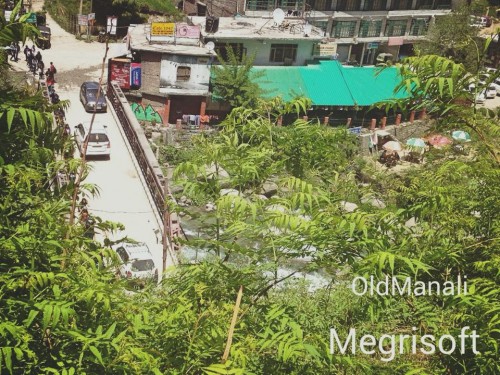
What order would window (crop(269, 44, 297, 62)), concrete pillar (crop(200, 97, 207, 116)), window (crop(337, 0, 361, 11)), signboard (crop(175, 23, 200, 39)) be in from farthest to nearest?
window (crop(337, 0, 361, 11)), window (crop(269, 44, 297, 62)), concrete pillar (crop(200, 97, 207, 116)), signboard (crop(175, 23, 200, 39))

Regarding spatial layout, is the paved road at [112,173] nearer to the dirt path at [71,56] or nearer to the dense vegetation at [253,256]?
the dirt path at [71,56]

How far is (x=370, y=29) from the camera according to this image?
4653cm

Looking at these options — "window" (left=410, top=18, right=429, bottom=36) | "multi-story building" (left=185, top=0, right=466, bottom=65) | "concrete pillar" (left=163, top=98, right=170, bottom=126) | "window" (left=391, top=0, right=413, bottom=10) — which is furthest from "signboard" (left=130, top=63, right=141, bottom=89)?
"window" (left=410, top=18, right=429, bottom=36)

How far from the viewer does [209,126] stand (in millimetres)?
36094

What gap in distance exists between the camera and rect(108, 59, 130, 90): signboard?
114ft

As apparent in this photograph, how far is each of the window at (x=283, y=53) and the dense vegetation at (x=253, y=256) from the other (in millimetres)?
33304

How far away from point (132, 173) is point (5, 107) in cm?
2245

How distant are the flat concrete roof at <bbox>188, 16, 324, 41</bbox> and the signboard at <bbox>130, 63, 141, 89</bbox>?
4.50 meters

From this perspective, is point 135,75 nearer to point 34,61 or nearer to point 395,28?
point 34,61

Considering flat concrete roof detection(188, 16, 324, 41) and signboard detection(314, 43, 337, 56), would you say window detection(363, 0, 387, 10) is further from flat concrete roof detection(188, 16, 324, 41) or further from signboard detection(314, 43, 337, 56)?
signboard detection(314, 43, 337, 56)

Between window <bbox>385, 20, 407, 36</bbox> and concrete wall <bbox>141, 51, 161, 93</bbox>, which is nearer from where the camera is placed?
concrete wall <bbox>141, 51, 161, 93</bbox>

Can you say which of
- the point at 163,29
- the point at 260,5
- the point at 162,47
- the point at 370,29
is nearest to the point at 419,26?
the point at 370,29

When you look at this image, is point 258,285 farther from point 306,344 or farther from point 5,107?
point 5,107

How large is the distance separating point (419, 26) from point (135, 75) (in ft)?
75.7
